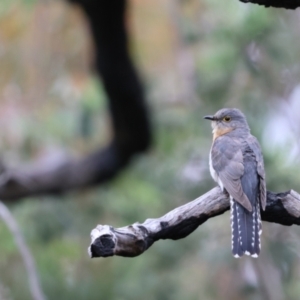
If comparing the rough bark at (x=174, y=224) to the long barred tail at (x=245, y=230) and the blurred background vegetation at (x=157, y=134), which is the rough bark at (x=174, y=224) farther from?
the blurred background vegetation at (x=157, y=134)

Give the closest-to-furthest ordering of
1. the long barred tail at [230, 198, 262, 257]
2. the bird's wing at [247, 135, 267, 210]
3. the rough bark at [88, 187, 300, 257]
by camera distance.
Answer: the rough bark at [88, 187, 300, 257] → the bird's wing at [247, 135, 267, 210] → the long barred tail at [230, 198, 262, 257]

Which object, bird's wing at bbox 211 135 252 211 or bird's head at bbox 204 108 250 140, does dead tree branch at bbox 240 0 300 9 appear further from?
bird's head at bbox 204 108 250 140

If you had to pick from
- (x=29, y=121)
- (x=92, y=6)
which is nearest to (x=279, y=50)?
(x=92, y=6)

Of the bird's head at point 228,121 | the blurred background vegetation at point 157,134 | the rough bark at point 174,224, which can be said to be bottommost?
the blurred background vegetation at point 157,134

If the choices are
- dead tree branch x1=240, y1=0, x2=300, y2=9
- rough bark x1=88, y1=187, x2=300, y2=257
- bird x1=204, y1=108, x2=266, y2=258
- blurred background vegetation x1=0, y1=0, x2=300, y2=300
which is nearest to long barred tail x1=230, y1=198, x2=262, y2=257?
bird x1=204, y1=108, x2=266, y2=258

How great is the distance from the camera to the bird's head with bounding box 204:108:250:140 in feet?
20.9

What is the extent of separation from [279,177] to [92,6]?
2.65 meters

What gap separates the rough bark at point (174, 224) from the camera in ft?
11.9

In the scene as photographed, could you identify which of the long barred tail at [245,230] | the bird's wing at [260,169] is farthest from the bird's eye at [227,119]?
the long barred tail at [245,230]

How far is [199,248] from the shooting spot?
1036 cm

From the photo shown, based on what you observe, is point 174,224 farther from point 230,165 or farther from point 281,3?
point 230,165

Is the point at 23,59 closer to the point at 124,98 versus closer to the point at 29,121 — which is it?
the point at 29,121

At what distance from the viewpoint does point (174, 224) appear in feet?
13.2

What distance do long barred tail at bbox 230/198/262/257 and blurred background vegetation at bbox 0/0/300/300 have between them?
11.3 ft
